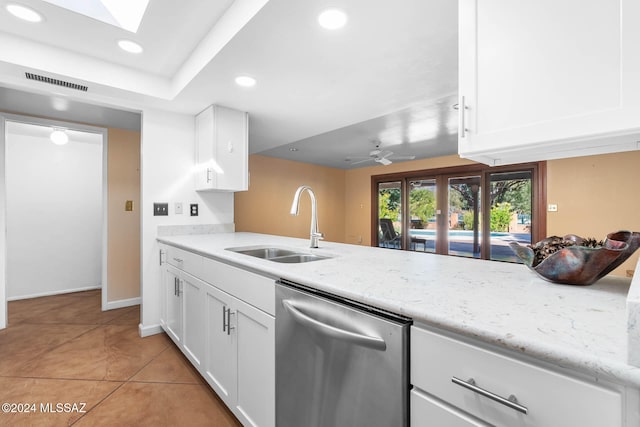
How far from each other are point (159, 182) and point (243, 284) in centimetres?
179

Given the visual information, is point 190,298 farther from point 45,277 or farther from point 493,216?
point 493,216

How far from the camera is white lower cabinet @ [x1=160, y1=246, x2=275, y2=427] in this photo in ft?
4.10

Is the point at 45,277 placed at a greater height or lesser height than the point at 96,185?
lesser

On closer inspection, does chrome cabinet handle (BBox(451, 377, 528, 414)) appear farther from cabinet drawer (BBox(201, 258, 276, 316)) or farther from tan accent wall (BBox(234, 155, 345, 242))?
tan accent wall (BBox(234, 155, 345, 242))

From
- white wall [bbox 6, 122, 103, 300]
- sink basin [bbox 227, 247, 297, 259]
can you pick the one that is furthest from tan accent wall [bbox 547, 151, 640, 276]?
white wall [bbox 6, 122, 103, 300]

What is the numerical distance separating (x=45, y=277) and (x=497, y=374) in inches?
196

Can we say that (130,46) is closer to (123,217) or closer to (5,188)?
(5,188)

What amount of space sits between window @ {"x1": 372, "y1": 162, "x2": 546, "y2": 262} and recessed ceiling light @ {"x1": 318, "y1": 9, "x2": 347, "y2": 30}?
402 centimetres

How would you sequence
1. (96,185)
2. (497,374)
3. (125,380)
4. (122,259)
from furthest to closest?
(96,185) → (122,259) → (125,380) → (497,374)

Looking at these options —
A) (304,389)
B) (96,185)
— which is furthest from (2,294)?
(304,389)

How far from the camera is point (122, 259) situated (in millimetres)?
3416

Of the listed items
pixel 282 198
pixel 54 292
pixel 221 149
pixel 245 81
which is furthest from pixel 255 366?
pixel 282 198

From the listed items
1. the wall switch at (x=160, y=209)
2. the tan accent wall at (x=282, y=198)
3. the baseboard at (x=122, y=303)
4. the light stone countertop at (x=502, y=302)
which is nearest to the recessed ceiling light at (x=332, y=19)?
the light stone countertop at (x=502, y=302)

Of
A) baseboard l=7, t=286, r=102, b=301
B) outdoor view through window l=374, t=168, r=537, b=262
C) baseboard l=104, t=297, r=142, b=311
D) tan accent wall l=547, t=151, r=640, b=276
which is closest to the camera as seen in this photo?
baseboard l=104, t=297, r=142, b=311
